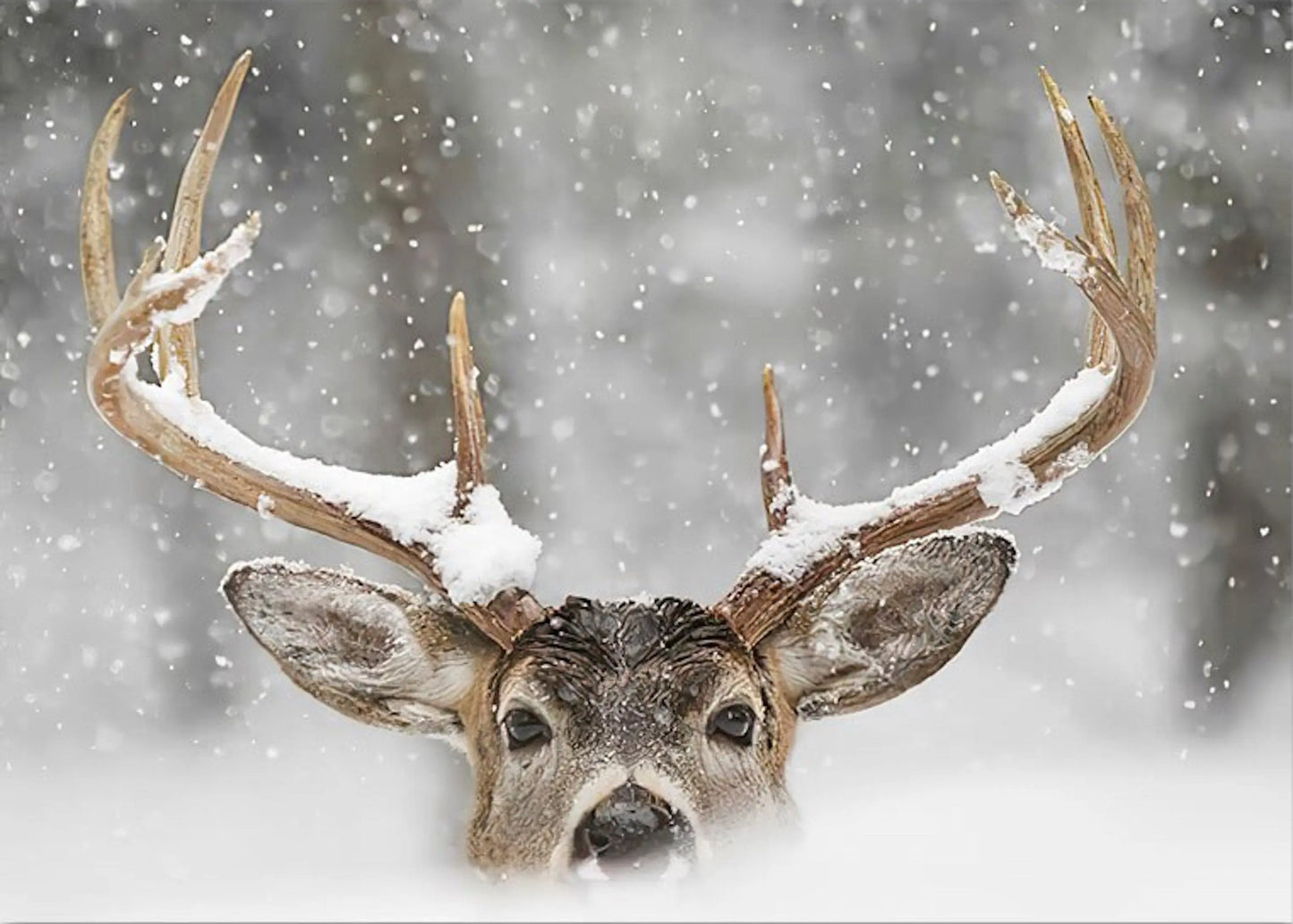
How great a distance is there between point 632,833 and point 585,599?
0.79 meters

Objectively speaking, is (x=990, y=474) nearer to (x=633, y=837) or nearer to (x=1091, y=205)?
(x=1091, y=205)

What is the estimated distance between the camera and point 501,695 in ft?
14.5

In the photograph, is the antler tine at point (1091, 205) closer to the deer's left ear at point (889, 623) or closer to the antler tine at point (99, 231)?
the deer's left ear at point (889, 623)

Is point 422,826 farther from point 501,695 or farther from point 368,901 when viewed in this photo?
point 368,901

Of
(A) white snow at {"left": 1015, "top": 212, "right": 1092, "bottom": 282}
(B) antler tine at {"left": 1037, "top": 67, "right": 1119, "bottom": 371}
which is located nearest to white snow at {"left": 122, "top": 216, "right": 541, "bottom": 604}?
(A) white snow at {"left": 1015, "top": 212, "right": 1092, "bottom": 282}

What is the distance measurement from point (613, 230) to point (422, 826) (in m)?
4.85

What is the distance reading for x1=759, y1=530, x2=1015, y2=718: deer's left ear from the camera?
4.56 metres

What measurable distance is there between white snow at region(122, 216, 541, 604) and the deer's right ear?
169 mm

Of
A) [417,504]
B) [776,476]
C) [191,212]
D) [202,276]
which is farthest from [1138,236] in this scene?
[191,212]

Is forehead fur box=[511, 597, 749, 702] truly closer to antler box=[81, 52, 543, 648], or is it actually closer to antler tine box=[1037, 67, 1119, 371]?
antler box=[81, 52, 543, 648]

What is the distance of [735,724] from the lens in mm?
4375

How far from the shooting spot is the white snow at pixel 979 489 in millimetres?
4555

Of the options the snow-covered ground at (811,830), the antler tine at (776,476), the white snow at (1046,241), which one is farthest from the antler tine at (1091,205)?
the snow-covered ground at (811,830)

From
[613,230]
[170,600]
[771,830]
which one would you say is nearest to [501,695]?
[771,830]
